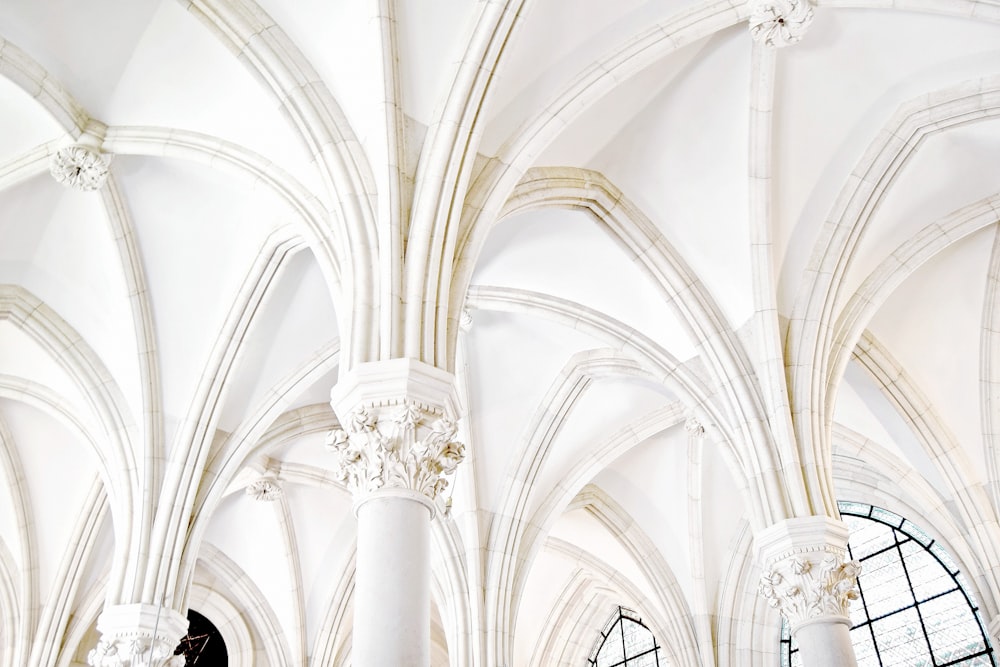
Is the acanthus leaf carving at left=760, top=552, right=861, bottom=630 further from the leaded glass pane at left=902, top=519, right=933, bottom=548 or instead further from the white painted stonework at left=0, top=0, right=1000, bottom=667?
the leaded glass pane at left=902, top=519, right=933, bottom=548

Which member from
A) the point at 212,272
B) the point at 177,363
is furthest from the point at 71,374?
the point at 212,272

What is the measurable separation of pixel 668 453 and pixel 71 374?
8.12m

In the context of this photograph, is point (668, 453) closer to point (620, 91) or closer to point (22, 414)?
point (620, 91)

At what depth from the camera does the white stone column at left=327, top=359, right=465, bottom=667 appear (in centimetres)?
590

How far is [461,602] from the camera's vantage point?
12883 millimetres

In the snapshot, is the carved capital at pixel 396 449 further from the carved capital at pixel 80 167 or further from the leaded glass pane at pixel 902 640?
→ the leaded glass pane at pixel 902 640

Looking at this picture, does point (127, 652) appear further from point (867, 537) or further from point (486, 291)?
point (867, 537)

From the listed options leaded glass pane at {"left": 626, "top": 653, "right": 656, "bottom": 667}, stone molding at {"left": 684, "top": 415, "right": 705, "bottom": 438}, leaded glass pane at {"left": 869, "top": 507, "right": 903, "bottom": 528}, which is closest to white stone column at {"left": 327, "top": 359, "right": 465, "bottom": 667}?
stone molding at {"left": 684, "top": 415, "right": 705, "bottom": 438}

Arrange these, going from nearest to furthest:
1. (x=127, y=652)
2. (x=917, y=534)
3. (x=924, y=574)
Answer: (x=127, y=652), (x=924, y=574), (x=917, y=534)

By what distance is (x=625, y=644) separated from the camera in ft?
57.7

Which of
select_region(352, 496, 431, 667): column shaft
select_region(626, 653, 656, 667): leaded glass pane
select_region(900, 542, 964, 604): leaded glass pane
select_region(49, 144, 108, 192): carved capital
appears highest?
select_region(49, 144, 108, 192): carved capital

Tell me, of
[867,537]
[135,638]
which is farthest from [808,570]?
→ [135,638]

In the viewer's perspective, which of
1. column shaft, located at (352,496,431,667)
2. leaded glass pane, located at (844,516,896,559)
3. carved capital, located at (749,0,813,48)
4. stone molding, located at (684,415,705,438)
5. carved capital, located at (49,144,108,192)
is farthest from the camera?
leaded glass pane, located at (844,516,896,559)

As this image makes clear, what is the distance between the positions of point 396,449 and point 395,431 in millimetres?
129
